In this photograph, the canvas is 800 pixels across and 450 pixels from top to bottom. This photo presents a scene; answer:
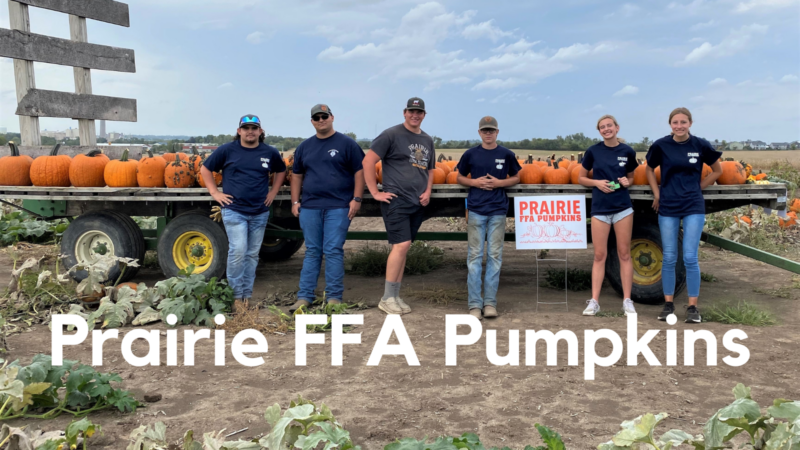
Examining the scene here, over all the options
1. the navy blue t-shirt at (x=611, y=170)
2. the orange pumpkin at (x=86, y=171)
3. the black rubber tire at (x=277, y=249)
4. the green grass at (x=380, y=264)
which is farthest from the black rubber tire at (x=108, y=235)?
the navy blue t-shirt at (x=611, y=170)

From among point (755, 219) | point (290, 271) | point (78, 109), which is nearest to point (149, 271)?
point (290, 271)

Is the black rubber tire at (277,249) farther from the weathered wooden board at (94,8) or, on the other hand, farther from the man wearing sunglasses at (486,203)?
the weathered wooden board at (94,8)

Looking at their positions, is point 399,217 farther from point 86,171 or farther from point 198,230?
point 86,171

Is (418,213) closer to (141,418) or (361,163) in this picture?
(361,163)

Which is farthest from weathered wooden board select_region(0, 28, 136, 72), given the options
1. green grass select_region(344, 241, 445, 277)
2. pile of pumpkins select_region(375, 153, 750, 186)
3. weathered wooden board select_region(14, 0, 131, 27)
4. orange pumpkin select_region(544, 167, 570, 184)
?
orange pumpkin select_region(544, 167, 570, 184)

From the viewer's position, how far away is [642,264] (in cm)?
771

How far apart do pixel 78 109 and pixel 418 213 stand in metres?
8.63

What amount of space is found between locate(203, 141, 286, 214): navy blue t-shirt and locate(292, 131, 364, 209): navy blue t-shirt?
411 mm

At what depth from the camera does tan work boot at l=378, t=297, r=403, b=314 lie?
716 cm

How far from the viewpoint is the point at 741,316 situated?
271 inches

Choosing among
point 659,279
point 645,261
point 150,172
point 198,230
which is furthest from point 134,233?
point 659,279

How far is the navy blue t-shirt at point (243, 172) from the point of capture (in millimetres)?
7184

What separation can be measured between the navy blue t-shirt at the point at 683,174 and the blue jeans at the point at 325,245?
341 cm

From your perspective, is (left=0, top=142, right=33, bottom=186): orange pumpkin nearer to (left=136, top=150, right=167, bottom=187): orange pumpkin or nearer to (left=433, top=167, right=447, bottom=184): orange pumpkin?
(left=136, top=150, right=167, bottom=187): orange pumpkin
